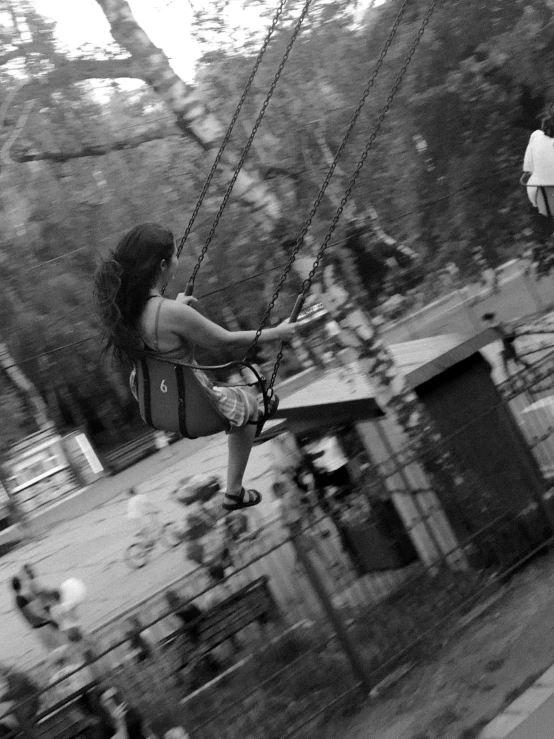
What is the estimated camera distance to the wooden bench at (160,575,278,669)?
543cm

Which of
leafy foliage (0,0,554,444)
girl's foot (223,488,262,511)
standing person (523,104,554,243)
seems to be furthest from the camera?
leafy foliage (0,0,554,444)

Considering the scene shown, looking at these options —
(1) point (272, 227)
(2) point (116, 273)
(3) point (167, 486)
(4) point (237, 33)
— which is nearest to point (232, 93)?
(4) point (237, 33)

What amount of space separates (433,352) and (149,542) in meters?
2.47

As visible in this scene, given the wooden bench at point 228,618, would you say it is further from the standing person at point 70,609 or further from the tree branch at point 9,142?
the tree branch at point 9,142

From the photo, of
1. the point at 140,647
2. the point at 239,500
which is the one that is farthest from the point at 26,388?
the point at 239,500

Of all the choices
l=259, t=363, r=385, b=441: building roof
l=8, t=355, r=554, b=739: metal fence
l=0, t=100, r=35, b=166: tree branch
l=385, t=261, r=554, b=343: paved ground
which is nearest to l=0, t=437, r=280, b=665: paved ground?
l=8, t=355, r=554, b=739: metal fence

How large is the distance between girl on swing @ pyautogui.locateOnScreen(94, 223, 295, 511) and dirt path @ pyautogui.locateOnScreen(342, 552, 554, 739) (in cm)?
245

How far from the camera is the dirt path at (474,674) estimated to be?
5.04 meters

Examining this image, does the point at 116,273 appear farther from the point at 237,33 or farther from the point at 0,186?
the point at 237,33

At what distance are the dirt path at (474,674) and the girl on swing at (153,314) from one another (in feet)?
8.05

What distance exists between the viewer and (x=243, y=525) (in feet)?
20.8

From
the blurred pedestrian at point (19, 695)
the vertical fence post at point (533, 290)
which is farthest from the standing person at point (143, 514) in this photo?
the vertical fence post at point (533, 290)

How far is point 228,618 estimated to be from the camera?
18.5 feet

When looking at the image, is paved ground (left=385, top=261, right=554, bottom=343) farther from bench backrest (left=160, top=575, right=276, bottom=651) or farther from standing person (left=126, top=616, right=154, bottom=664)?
standing person (left=126, top=616, right=154, bottom=664)
